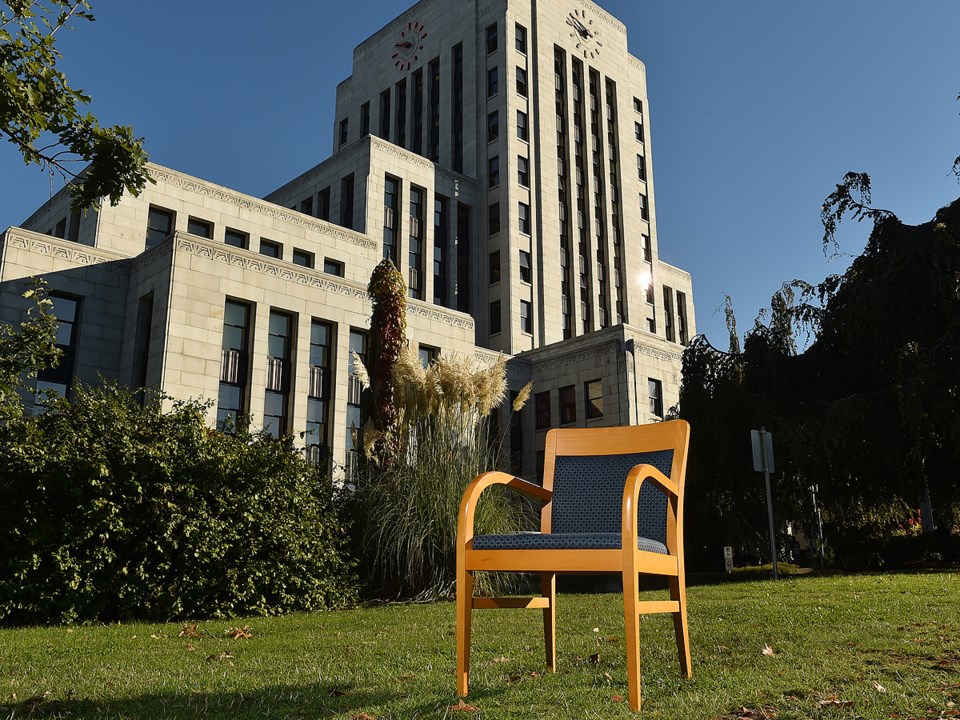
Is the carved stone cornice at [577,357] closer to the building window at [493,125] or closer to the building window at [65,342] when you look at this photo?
the building window at [493,125]

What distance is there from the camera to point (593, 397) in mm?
28859

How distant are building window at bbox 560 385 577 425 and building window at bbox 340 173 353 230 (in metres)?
13.6

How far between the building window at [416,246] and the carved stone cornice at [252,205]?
510 cm

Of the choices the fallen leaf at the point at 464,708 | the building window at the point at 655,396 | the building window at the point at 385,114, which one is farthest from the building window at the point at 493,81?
the fallen leaf at the point at 464,708

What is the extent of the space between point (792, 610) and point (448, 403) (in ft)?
17.6

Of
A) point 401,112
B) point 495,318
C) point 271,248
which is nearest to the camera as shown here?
point 271,248

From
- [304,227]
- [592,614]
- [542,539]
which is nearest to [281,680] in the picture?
[542,539]

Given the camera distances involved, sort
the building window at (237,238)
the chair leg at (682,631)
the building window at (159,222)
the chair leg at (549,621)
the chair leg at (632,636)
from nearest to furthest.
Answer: the chair leg at (632,636)
the chair leg at (682,631)
the chair leg at (549,621)
the building window at (159,222)
the building window at (237,238)

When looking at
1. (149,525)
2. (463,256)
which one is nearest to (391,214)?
(463,256)

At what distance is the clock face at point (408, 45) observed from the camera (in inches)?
1832

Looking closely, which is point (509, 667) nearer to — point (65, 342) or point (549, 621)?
point (549, 621)

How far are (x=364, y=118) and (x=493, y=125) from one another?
11368 millimetres

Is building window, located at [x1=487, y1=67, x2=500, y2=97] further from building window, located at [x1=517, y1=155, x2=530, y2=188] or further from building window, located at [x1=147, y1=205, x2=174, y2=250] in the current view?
building window, located at [x1=147, y1=205, x2=174, y2=250]

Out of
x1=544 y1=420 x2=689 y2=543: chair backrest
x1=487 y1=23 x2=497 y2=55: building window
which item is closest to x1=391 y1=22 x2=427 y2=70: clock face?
x1=487 y1=23 x2=497 y2=55: building window
